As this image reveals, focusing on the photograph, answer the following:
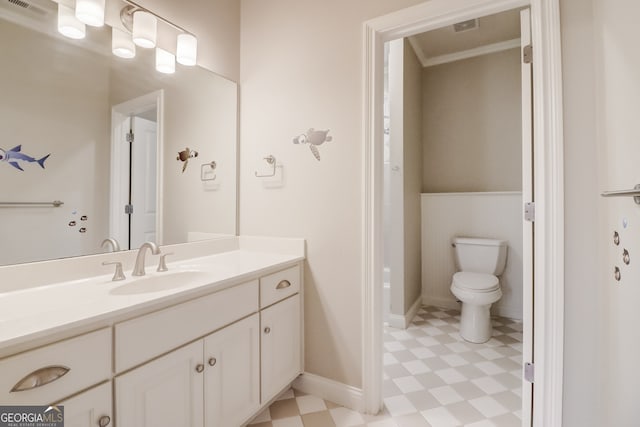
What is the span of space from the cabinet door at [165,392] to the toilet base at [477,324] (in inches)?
80.7

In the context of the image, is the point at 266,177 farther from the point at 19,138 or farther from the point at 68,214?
the point at 19,138

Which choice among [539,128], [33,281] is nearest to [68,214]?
[33,281]

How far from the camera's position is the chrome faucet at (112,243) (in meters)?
1.31

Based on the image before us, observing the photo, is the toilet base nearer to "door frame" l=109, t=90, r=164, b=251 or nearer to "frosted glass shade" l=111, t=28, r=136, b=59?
"door frame" l=109, t=90, r=164, b=251

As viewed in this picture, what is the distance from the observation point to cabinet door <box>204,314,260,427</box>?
1.14m

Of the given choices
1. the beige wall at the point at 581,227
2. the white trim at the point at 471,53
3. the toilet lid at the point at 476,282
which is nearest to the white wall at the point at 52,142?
the beige wall at the point at 581,227

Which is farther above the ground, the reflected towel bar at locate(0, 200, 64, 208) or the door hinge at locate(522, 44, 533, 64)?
the door hinge at locate(522, 44, 533, 64)

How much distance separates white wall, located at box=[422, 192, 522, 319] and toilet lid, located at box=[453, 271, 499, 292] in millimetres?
437

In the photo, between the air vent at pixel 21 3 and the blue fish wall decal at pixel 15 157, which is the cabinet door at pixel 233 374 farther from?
the air vent at pixel 21 3

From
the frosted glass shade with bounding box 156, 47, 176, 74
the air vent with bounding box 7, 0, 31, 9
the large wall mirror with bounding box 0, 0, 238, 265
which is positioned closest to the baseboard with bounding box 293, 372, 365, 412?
→ the large wall mirror with bounding box 0, 0, 238, 265

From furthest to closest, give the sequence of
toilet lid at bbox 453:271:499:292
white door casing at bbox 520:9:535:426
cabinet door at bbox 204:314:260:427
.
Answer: toilet lid at bbox 453:271:499:292 < white door casing at bbox 520:9:535:426 < cabinet door at bbox 204:314:260:427

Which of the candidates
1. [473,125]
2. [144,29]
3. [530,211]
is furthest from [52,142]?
[473,125]

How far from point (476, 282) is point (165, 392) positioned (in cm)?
219

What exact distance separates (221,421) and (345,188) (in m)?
1.21
